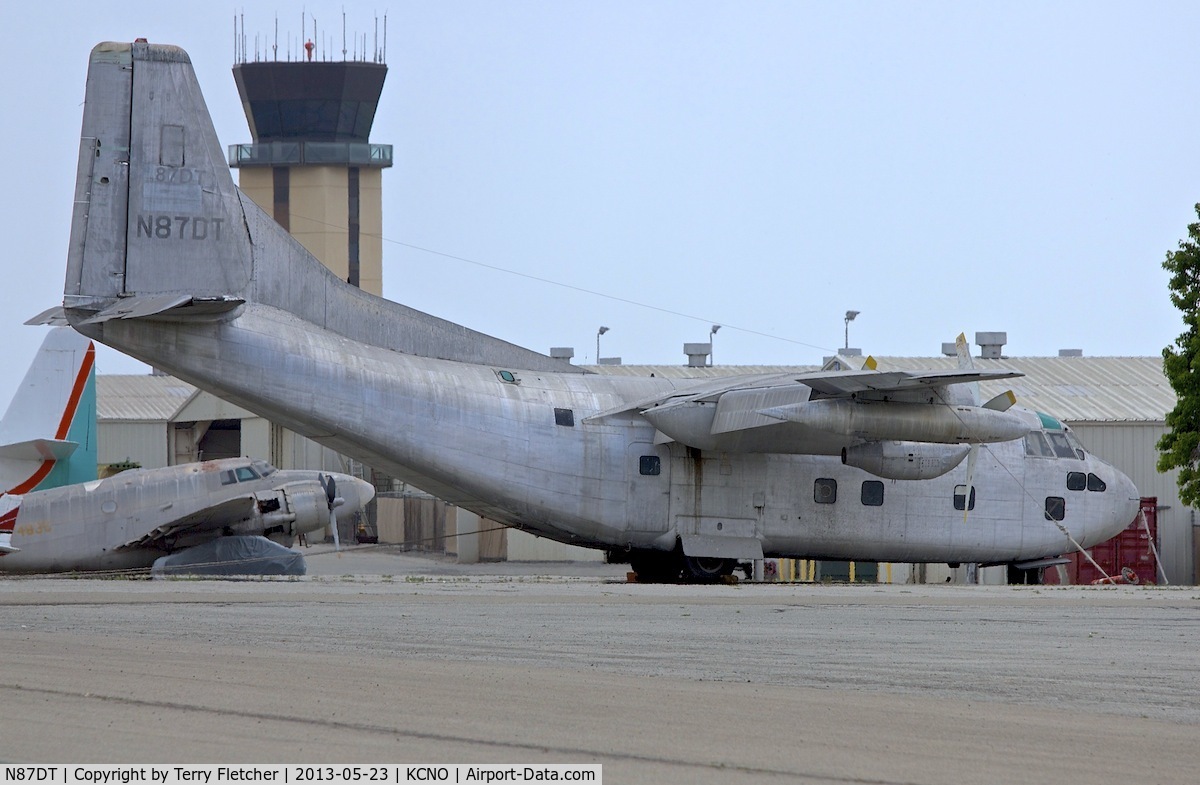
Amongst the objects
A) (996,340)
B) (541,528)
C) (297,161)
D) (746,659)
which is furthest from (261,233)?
(297,161)

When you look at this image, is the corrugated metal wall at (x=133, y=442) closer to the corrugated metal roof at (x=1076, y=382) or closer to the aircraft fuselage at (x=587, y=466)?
the corrugated metal roof at (x=1076, y=382)

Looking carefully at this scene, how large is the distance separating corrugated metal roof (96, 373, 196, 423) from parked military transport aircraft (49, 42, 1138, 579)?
Result: 139 ft

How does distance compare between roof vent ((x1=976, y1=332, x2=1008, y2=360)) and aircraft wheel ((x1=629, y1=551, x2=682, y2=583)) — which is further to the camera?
roof vent ((x1=976, y1=332, x2=1008, y2=360))

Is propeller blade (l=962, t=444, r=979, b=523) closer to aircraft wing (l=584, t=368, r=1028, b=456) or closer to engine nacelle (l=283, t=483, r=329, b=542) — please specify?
aircraft wing (l=584, t=368, r=1028, b=456)

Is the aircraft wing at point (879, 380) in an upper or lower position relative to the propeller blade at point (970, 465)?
upper

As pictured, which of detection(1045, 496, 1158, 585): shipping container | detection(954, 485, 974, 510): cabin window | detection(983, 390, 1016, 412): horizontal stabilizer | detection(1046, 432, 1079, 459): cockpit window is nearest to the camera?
detection(983, 390, 1016, 412): horizontal stabilizer

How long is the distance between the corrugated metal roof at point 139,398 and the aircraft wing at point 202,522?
1306 inches

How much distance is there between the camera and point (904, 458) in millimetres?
22562

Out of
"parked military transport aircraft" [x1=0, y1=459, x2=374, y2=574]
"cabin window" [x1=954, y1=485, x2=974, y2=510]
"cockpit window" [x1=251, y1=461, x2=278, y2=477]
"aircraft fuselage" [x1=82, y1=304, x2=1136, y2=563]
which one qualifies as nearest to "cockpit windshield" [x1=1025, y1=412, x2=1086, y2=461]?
"aircraft fuselage" [x1=82, y1=304, x2=1136, y2=563]

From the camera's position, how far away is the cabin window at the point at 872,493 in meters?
24.1

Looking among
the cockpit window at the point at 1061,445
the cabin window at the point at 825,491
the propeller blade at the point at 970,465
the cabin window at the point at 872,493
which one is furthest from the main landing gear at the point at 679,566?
the cockpit window at the point at 1061,445

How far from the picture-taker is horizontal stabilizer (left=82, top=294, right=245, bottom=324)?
19.1 metres

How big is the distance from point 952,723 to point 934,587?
1451 centimetres

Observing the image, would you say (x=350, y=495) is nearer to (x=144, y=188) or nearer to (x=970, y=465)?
(x=144, y=188)
